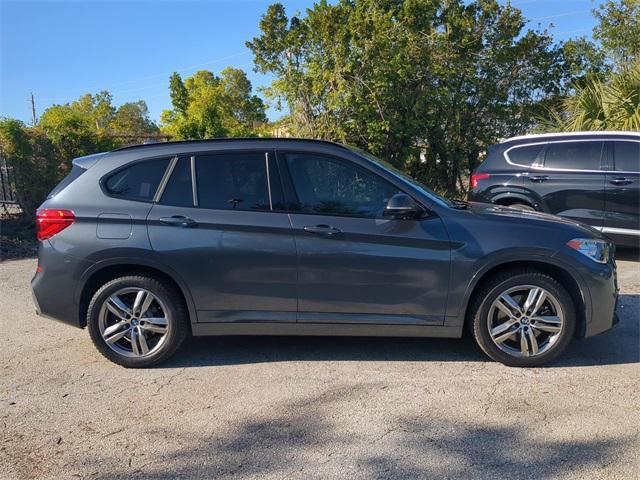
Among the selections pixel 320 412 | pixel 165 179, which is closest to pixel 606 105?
pixel 165 179

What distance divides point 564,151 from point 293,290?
18.9 feet

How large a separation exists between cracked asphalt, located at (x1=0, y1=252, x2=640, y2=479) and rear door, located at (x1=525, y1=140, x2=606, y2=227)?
11.1 ft

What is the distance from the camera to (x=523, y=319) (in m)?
4.34

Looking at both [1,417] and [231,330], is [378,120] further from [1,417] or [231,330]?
[1,417]

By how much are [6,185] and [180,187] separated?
7829 millimetres

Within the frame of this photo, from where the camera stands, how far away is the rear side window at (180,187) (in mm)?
4516

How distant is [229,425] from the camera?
358 centimetres

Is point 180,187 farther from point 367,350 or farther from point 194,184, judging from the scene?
point 367,350

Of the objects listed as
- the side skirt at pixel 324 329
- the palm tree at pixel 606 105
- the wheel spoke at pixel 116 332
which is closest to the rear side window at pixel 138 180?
the wheel spoke at pixel 116 332

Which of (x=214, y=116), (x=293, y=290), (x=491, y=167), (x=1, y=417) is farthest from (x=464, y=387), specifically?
(x=214, y=116)

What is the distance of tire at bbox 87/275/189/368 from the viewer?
175 inches

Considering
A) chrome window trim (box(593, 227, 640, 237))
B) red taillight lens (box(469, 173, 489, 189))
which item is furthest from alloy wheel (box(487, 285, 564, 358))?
red taillight lens (box(469, 173, 489, 189))

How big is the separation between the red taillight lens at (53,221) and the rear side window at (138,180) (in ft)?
1.24

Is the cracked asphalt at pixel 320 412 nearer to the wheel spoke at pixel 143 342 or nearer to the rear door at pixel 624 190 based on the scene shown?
the wheel spoke at pixel 143 342
